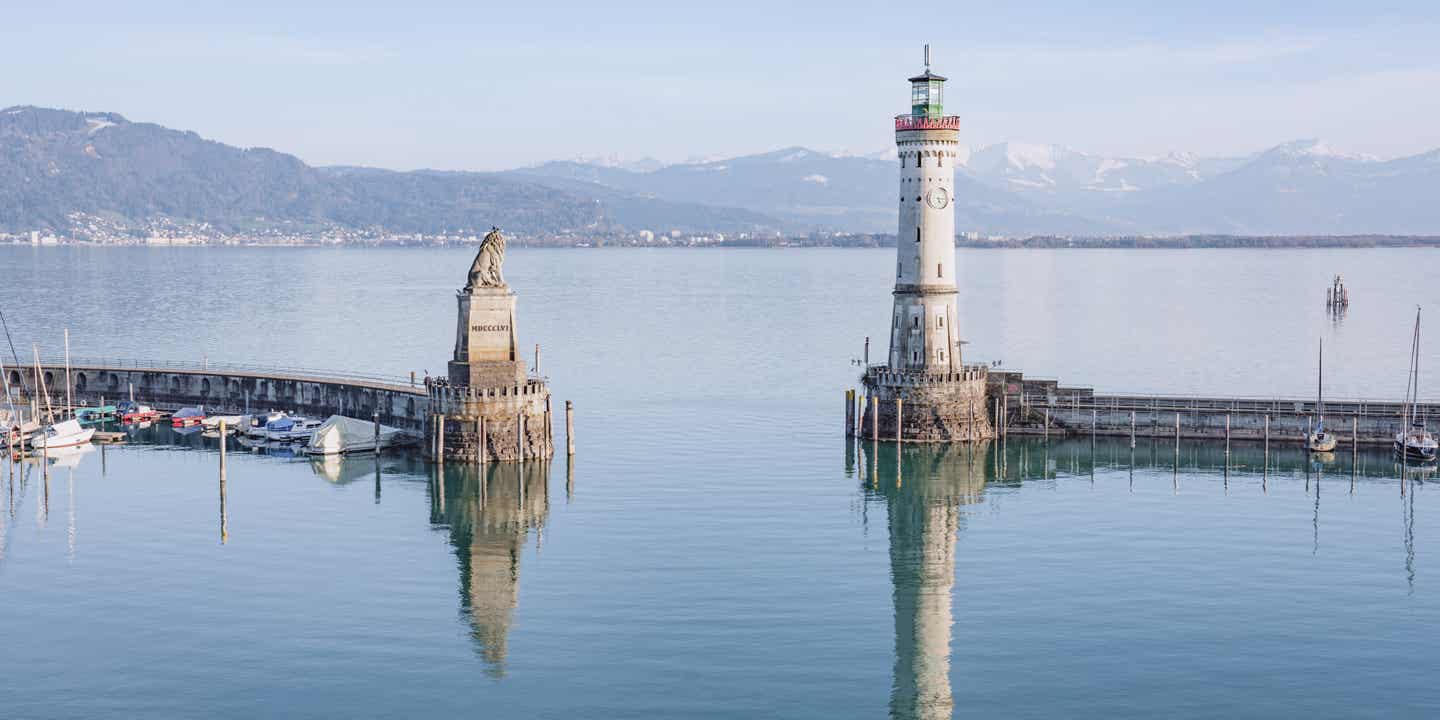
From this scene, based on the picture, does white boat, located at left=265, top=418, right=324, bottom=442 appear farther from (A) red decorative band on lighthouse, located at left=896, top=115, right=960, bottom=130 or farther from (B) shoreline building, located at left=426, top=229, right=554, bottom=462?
(A) red decorative band on lighthouse, located at left=896, top=115, right=960, bottom=130

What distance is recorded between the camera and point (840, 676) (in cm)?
3972

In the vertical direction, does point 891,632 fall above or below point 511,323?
below

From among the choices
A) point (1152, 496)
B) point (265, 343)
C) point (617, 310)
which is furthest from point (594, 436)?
point (617, 310)

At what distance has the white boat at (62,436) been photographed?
73.8 meters

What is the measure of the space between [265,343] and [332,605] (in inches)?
3893

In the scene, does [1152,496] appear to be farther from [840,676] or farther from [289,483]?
[289,483]

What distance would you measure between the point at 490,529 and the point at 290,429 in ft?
77.9

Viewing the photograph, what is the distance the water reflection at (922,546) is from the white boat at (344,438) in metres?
24.2

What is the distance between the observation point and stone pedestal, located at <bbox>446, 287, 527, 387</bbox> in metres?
66.8

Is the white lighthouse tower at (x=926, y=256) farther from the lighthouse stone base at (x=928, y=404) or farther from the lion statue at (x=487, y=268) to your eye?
the lion statue at (x=487, y=268)

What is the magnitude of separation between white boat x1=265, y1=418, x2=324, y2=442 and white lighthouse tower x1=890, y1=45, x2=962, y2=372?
99.0ft

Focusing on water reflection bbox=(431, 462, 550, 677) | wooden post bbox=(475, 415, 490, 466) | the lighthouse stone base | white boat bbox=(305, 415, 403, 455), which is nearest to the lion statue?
wooden post bbox=(475, 415, 490, 466)

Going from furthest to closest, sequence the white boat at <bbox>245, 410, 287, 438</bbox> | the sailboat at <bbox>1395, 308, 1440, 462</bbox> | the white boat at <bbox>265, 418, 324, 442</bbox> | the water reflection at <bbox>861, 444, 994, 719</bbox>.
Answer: the white boat at <bbox>245, 410, 287, 438</bbox>, the white boat at <bbox>265, 418, 324, 442</bbox>, the sailboat at <bbox>1395, 308, 1440, 462</bbox>, the water reflection at <bbox>861, 444, 994, 719</bbox>

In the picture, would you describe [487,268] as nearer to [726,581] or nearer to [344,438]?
[344,438]
